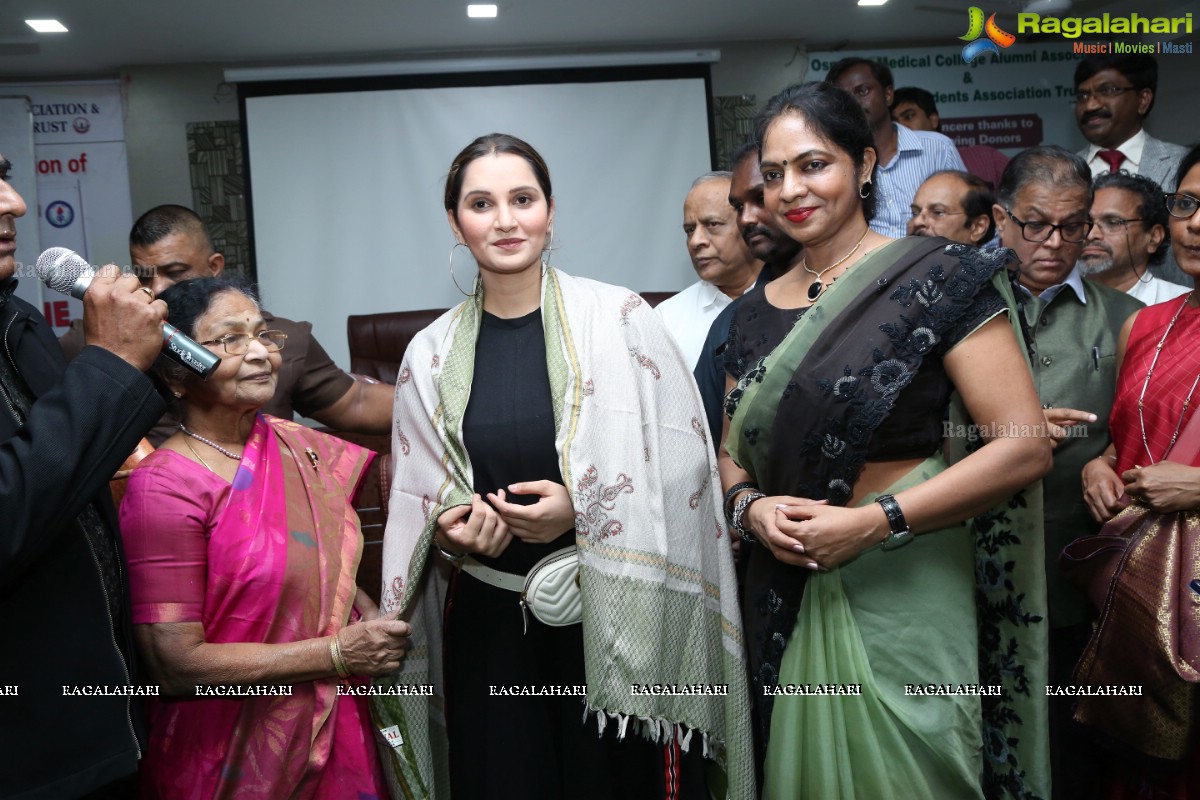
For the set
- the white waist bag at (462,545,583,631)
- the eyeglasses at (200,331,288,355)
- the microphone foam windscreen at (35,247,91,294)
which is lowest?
the white waist bag at (462,545,583,631)

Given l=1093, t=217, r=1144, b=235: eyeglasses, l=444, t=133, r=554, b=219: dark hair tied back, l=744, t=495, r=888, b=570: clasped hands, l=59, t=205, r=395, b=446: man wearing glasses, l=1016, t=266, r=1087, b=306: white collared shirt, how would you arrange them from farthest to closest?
l=1093, t=217, r=1144, b=235: eyeglasses
l=59, t=205, r=395, b=446: man wearing glasses
l=1016, t=266, r=1087, b=306: white collared shirt
l=444, t=133, r=554, b=219: dark hair tied back
l=744, t=495, r=888, b=570: clasped hands

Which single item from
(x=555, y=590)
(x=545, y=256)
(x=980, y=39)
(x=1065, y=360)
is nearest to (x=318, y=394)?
(x=545, y=256)

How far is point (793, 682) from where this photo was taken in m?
1.76

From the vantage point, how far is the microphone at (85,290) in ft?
4.83

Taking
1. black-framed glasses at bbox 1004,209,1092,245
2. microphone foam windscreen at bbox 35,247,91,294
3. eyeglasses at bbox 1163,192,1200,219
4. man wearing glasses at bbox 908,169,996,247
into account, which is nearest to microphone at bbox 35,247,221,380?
microphone foam windscreen at bbox 35,247,91,294

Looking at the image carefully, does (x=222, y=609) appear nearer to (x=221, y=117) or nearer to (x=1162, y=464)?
(x=1162, y=464)

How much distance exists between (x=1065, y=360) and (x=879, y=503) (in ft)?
3.45

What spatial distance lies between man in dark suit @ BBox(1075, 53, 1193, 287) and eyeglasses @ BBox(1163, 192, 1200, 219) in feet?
7.81

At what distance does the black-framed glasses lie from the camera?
100 inches

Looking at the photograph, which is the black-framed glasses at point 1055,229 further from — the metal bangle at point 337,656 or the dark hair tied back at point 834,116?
the metal bangle at point 337,656

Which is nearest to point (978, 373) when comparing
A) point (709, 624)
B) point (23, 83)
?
point (709, 624)

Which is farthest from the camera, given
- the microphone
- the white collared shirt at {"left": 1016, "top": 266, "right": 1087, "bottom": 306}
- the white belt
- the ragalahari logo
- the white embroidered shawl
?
the ragalahari logo

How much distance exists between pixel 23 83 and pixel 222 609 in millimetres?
5772

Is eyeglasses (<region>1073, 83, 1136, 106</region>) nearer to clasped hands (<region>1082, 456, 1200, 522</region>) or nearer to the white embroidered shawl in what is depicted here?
clasped hands (<region>1082, 456, 1200, 522</region>)
